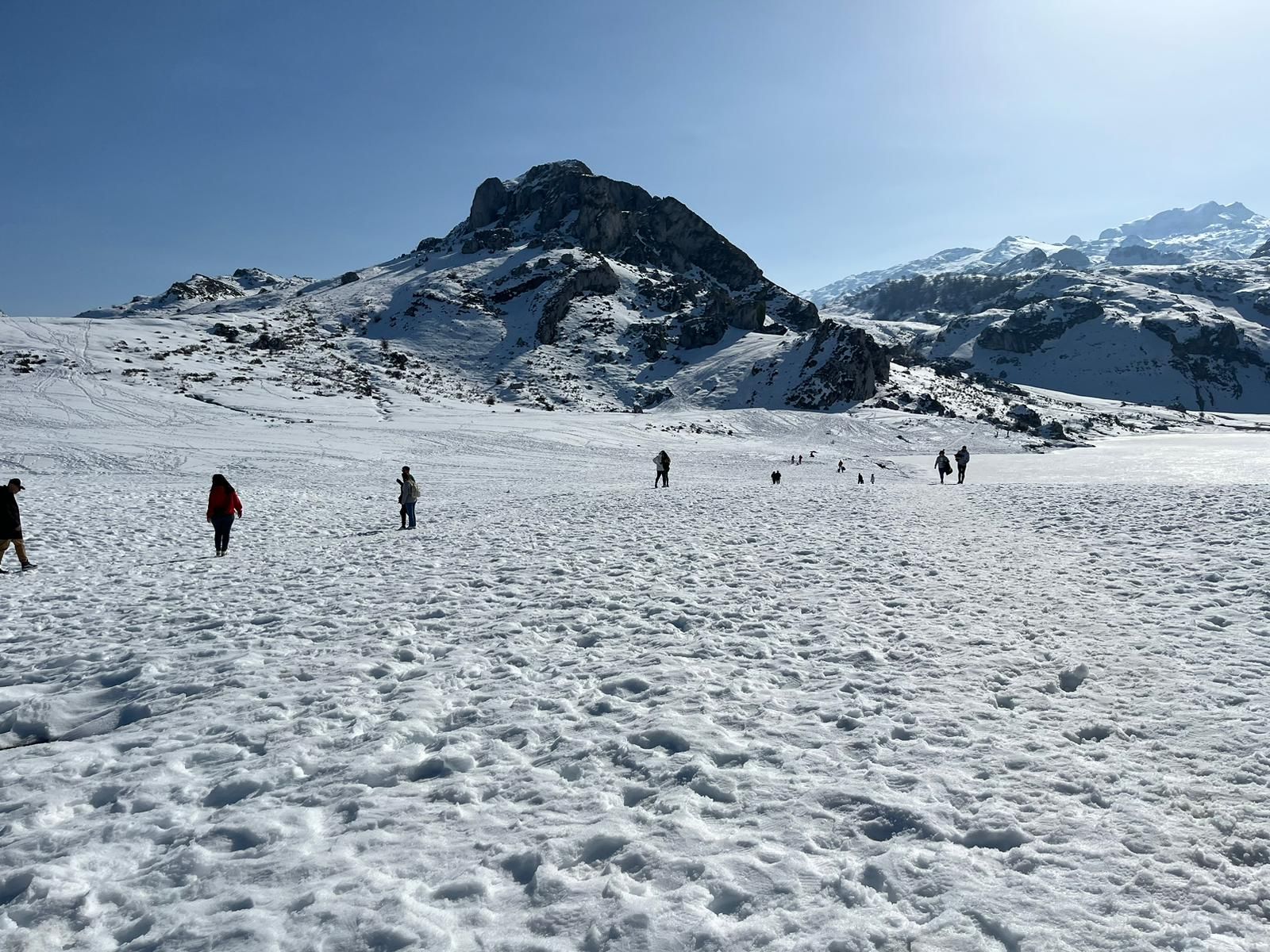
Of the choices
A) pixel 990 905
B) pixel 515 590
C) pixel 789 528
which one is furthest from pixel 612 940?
pixel 789 528

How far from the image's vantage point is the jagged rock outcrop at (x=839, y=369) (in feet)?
300

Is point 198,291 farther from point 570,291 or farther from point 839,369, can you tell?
point 839,369

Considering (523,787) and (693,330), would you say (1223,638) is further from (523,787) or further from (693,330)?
(693,330)

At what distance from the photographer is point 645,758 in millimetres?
5449

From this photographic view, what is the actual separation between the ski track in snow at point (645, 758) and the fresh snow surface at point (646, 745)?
30 mm

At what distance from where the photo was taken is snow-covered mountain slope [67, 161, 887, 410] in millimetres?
93875

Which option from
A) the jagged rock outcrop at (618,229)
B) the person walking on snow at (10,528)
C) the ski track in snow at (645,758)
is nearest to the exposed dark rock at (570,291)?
the jagged rock outcrop at (618,229)

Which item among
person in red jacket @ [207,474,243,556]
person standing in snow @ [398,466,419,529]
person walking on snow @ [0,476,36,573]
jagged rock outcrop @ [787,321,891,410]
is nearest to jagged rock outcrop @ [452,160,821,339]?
jagged rock outcrop @ [787,321,891,410]

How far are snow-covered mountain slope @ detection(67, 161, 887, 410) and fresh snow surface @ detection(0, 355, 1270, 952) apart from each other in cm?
6875

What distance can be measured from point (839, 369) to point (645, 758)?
95.9 meters

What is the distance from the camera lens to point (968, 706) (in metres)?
6.29

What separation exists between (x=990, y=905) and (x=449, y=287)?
149 metres

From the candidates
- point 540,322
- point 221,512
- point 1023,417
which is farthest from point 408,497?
point 540,322

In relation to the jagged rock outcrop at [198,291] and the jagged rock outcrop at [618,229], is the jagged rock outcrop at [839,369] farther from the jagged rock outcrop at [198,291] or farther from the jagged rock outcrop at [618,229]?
the jagged rock outcrop at [198,291]
